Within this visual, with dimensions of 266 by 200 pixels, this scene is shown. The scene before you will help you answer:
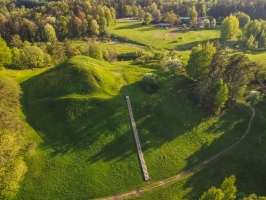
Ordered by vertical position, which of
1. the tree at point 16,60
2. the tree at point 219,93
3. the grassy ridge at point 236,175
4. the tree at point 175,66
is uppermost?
the tree at point 16,60

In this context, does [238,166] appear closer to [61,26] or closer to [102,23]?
[61,26]

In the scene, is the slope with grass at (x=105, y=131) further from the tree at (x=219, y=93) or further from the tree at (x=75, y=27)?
the tree at (x=75, y=27)

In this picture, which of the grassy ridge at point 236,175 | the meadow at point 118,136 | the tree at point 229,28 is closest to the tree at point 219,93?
the meadow at point 118,136

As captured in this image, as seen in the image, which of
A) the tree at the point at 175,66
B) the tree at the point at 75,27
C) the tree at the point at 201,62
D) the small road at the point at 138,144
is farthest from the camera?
the tree at the point at 75,27

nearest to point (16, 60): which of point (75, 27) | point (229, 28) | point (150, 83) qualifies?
point (150, 83)

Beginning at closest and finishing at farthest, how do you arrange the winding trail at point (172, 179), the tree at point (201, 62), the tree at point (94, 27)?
the winding trail at point (172, 179), the tree at point (201, 62), the tree at point (94, 27)
